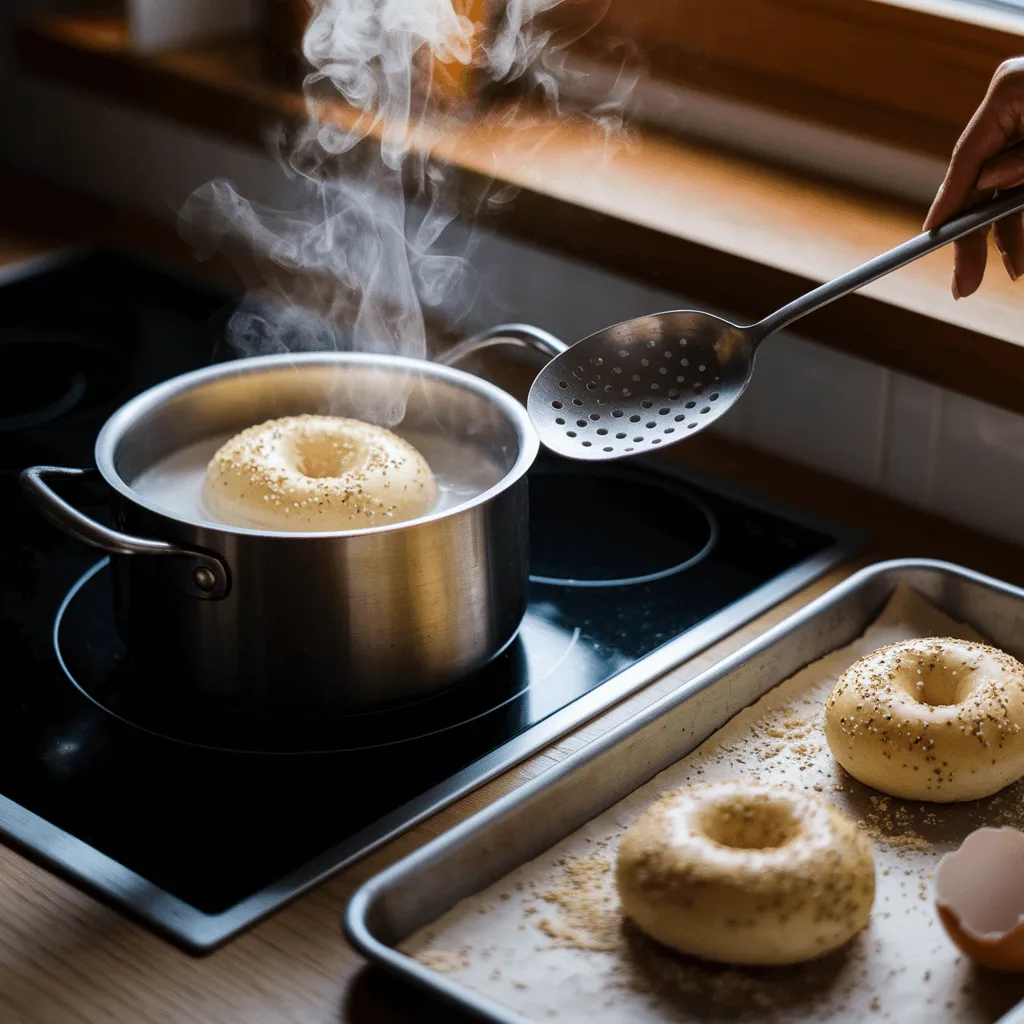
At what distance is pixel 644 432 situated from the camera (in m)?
0.88

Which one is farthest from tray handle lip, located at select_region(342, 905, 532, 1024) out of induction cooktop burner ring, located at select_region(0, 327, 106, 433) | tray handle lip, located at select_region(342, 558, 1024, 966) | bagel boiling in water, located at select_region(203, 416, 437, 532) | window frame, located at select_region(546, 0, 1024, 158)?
window frame, located at select_region(546, 0, 1024, 158)

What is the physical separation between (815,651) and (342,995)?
0.38m

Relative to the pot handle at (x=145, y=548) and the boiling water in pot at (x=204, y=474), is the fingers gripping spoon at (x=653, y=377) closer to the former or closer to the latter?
the boiling water in pot at (x=204, y=474)

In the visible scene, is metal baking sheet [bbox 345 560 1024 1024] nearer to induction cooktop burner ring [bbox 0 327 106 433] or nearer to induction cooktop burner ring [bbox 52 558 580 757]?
induction cooktop burner ring [bbox 52 558 580 757]

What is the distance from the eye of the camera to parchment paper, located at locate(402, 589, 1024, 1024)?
665 mm

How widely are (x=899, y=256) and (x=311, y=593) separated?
374mm

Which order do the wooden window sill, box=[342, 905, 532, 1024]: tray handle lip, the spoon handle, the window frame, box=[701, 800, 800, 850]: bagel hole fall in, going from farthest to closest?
the window frame → the wooden window sill → the spoon handle → box=[701, 800, 800, 850]: bagel hole → box=[342, 905, 532, 1024]: tray handle lip

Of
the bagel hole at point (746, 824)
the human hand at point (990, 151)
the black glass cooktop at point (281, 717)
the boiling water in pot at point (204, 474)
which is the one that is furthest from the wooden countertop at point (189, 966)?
the human hand at point (990, 151)

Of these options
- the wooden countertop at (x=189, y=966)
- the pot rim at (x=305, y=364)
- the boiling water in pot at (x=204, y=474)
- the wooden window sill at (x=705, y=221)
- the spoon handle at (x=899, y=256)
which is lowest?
the wooden countertop at (x=189, y=966)

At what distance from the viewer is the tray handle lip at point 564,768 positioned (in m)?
0.65

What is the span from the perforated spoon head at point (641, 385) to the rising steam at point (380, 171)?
42cm

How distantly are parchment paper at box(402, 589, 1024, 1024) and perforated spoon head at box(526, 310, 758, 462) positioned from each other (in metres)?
0.20

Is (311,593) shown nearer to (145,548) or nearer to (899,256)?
(145,548)

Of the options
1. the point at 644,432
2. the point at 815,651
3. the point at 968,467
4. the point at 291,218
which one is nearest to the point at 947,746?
the point at 815,651
